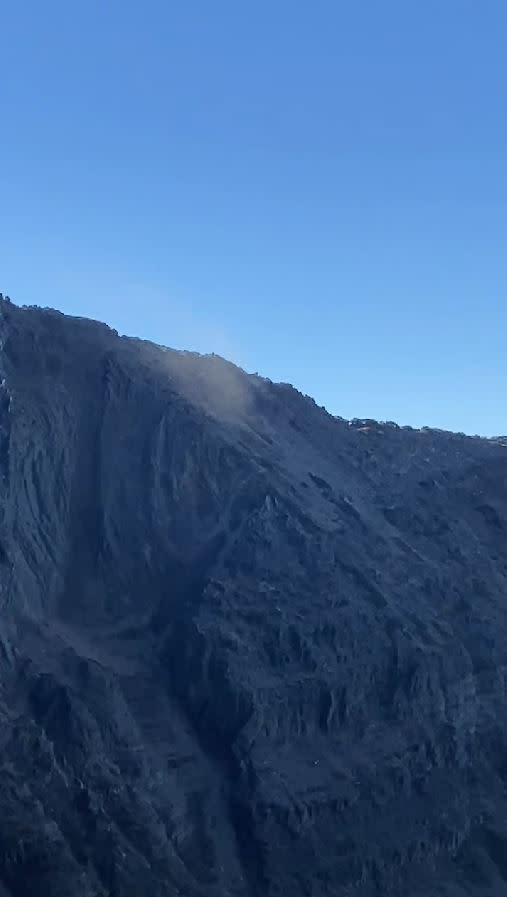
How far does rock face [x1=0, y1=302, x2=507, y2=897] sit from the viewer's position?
103 ft

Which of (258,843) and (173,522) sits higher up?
(173,522)

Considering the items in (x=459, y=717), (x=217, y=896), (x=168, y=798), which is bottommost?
(x=217, y=896)

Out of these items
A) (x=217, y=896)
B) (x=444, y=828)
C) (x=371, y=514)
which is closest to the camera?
(x=217, y=896)

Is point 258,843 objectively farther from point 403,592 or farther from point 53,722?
point 403,592

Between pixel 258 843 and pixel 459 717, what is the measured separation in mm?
10229

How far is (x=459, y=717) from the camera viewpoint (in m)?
40.1

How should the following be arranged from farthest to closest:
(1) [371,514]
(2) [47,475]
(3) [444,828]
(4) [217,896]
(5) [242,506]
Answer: (1) [371,514]
(5) [242,506]
(2) [47,475]
(3) [444,828]
(4) [217,896]

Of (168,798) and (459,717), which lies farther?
(459,717)

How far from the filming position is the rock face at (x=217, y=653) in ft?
103

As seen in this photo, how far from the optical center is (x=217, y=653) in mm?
36656

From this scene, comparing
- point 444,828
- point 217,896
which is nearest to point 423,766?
point 444,828

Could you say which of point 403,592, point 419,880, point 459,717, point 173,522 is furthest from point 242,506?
point 419,880

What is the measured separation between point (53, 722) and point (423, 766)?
511 inches

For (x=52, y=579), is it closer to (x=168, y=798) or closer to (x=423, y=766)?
(x=168, y=798)
